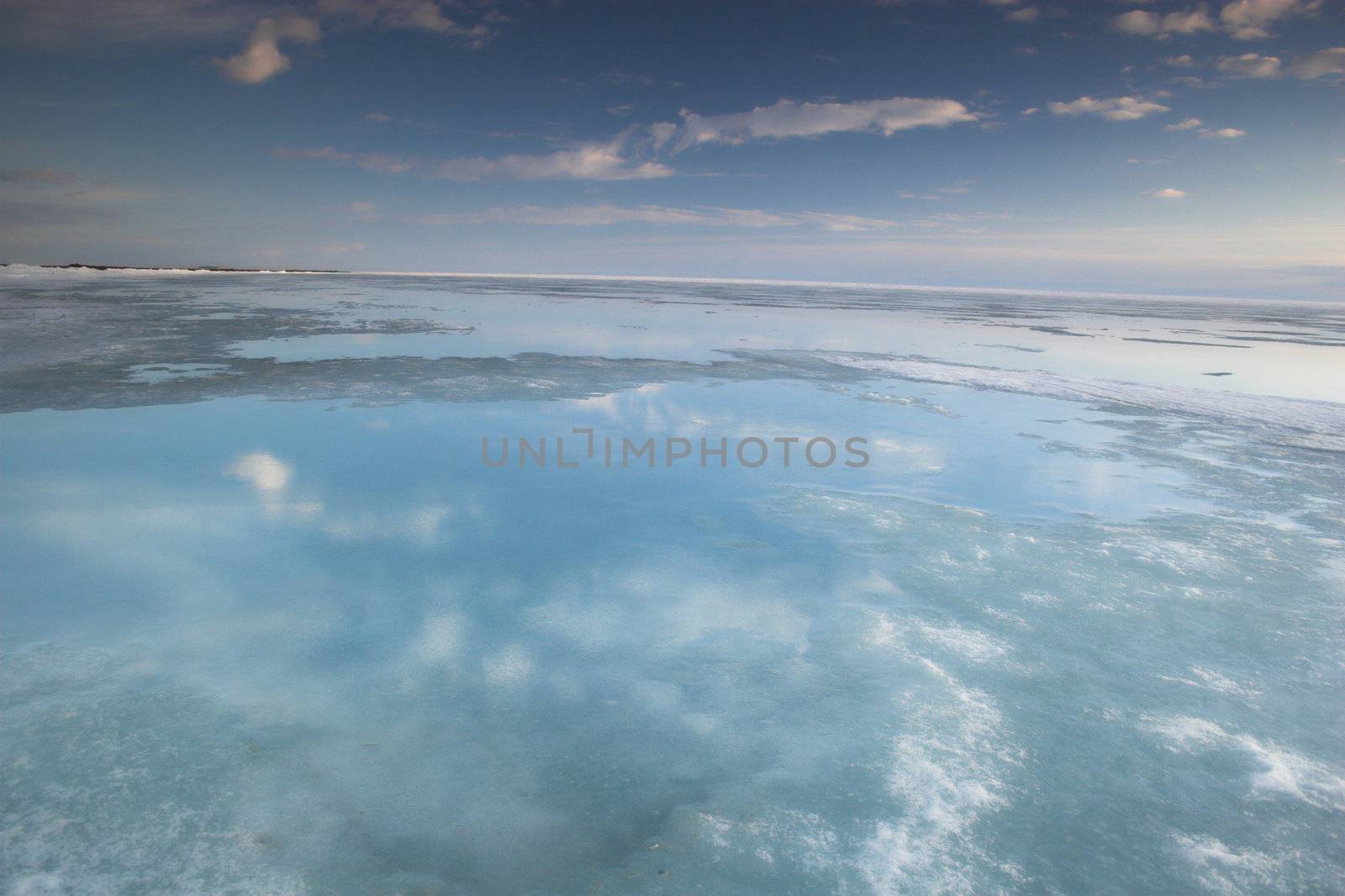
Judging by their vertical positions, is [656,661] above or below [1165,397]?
below

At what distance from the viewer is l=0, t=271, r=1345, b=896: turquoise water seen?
7.69 ft

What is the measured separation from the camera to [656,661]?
349 cm

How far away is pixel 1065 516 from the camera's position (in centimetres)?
564

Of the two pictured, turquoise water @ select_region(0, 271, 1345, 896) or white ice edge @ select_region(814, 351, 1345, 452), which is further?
white ice edge @ select_region(814, 351, 1345, 452)

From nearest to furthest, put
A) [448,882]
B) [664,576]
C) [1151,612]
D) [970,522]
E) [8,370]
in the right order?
1. [448,882]
2. [1151,612]
3. [664,576]
4. [970,522]
5. [8,370]

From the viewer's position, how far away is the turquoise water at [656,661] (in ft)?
7.69

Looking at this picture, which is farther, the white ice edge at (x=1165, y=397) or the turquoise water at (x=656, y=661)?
the white ice edge at (x=1165, y=397)

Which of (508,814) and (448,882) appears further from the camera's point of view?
(508,814)

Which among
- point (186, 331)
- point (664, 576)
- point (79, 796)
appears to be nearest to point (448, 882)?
point (79, 796)

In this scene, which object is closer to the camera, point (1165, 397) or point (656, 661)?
point (656, 661)

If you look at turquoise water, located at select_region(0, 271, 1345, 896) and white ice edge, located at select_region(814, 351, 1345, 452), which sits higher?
white ice edge, located at select_region(814, 351, 1345, 452)

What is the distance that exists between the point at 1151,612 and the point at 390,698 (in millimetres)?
4194

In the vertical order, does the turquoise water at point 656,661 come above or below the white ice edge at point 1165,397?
below

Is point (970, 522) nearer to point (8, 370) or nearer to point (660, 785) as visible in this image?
point (660, 785)
